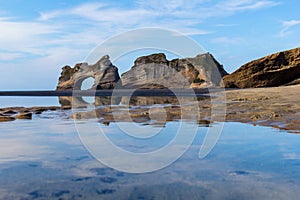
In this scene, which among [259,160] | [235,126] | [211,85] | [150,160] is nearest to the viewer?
[259,160]

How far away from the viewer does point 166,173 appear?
790 cm

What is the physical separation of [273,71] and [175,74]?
168ft

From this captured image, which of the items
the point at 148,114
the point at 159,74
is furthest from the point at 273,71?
the point at 159,74

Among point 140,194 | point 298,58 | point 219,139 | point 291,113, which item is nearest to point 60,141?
point 219,139

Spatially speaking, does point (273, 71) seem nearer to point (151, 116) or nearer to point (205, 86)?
point (151, 116)

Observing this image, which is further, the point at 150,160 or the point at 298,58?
the point at 298,58

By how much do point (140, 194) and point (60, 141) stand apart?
6.71 metres

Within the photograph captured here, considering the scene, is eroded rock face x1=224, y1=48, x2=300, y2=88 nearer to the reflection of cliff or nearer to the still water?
the reflection of cliff

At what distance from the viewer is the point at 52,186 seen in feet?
22.9

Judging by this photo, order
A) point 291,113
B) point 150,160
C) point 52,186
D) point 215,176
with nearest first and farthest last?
point 52,186
point 215,176
point 150,160
point 291,113

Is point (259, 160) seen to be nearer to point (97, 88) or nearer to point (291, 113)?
point (291, 113)

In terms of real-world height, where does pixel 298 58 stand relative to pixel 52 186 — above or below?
above

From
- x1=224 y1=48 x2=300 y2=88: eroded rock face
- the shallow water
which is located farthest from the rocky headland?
the shallow water

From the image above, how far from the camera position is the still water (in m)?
6.48
